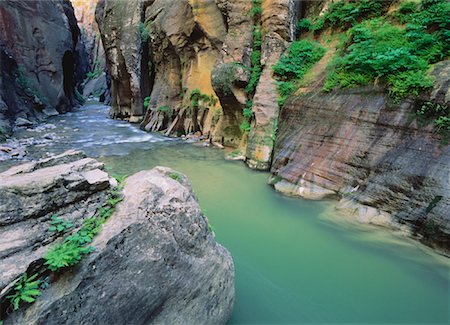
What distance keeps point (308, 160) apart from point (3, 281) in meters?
6.01

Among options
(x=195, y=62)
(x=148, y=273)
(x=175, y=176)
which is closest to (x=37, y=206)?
(x=148, y=273)

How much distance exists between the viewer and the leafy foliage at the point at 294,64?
8602 mm

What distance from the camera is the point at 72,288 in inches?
71.9

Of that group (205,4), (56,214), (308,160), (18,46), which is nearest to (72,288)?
(56,214)

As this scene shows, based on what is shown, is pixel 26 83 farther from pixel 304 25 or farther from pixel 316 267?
pixel 316 267

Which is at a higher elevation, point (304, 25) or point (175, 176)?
point (304, 25)

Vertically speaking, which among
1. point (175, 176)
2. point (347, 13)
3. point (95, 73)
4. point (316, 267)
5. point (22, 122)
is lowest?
point (22, 122)

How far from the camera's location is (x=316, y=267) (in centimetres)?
397

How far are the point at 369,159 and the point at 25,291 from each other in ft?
18.6

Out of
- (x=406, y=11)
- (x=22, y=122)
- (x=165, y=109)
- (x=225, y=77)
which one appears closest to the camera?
(x=406, y=11)

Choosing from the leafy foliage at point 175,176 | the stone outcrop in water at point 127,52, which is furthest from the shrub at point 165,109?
the leafy foliage at point 175,176

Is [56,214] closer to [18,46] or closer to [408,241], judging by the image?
[408,241]

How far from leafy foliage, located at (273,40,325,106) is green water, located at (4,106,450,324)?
11.4 ft

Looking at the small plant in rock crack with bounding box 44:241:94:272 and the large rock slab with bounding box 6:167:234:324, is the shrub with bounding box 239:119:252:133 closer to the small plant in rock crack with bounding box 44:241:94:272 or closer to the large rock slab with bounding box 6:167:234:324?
the large rock slab with bounding box 6:167:234:324
